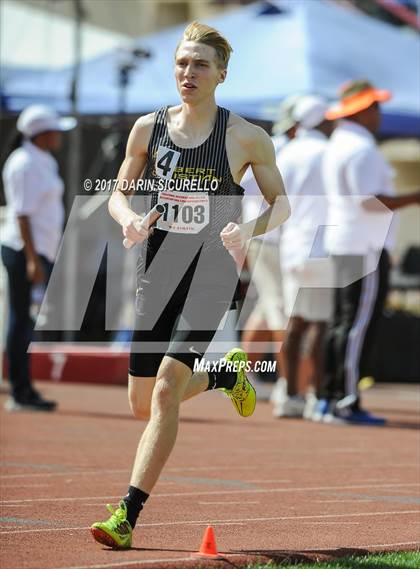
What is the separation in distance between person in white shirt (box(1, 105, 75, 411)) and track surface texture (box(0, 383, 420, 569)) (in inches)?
17.1

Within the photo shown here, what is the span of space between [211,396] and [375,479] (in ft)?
20.5

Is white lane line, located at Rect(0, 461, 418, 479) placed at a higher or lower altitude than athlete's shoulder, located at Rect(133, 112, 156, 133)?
lower

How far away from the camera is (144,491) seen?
519 cm

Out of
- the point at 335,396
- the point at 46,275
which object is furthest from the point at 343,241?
the point at 46,275

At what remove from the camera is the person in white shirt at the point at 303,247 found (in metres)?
11.1

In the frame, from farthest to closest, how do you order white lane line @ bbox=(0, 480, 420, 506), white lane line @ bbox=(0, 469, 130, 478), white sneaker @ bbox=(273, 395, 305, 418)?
white sneaker @ bbox=(273, 395, 305, 418), white lane line @ bbox=(0, 469, 130, 478), white lane line @ bbox=(0, 480, 420, 506)

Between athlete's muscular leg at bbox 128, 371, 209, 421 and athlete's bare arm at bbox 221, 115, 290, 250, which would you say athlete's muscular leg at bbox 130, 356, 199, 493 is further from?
athlete's bare arm at bbox 221, 115, 290, 250

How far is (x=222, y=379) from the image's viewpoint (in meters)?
5.83

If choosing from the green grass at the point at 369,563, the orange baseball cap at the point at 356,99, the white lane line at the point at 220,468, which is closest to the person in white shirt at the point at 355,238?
the orange baseball cap at the point at 356,99

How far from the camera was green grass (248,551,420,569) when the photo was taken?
480 centimetres

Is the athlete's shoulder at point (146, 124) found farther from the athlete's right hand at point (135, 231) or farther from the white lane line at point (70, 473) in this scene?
the white lane line at point (70, 473)

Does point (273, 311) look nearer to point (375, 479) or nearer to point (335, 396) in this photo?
point (335, 396)

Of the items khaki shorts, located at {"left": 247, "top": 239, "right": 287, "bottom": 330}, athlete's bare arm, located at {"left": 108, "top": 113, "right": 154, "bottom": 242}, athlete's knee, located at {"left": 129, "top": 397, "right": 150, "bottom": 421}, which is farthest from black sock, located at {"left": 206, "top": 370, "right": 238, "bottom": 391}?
khaki shorts, located at {"left": 247, "top": 239, "right": 287, "bottom": 330}

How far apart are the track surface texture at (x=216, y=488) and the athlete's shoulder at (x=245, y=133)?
157cm
